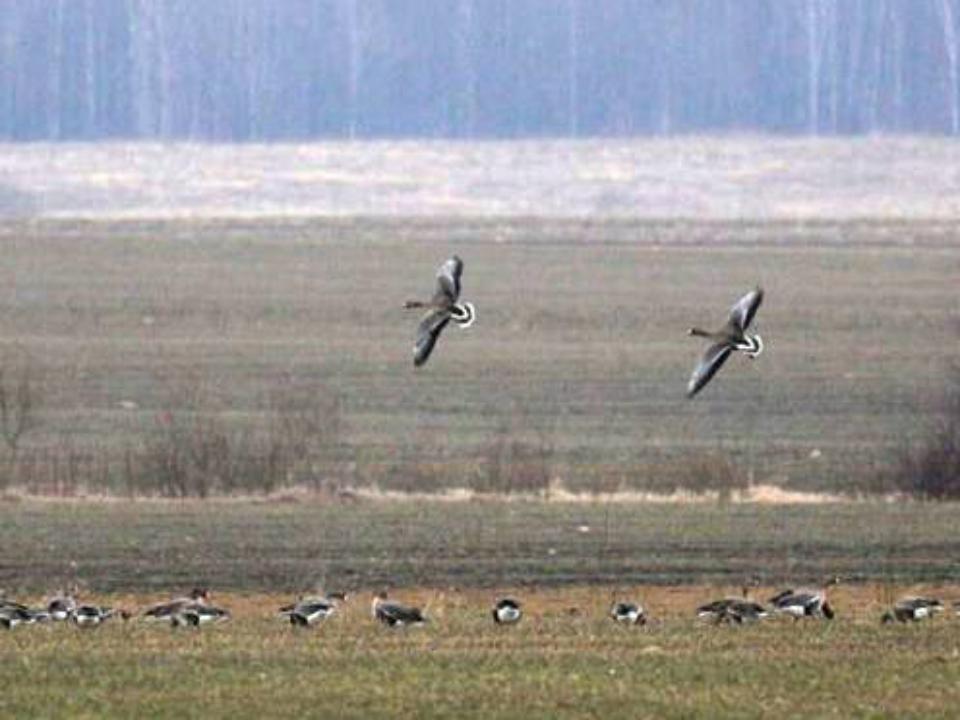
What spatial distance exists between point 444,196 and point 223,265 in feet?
76.6

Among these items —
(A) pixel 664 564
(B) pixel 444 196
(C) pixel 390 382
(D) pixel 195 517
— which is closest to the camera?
(A) pixel 664 564

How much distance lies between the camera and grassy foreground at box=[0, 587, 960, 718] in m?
15.5

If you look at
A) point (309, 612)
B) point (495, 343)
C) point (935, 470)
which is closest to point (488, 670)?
point (309, 612)

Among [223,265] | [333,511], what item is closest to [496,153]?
[223,265]

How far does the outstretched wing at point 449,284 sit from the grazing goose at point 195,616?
2.59 m

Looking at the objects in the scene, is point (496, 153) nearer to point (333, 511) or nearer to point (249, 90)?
point (249, 90)

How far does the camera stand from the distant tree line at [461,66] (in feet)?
355

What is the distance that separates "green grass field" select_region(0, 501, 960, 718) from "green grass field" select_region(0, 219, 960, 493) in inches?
169

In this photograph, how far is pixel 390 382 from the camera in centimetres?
5041

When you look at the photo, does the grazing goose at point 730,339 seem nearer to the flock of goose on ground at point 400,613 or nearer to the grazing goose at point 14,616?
the flock of goose on ground at point 400,613

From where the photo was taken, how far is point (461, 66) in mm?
112188

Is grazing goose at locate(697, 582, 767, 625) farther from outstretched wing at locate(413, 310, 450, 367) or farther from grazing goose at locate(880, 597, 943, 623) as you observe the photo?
outstretched wing at locate(413, 310, 450, 367)

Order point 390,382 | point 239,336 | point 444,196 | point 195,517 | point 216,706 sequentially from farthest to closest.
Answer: point 444,196, point 239,336, point 390,382, point 195,517, point 216,706

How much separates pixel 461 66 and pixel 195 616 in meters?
92.5
